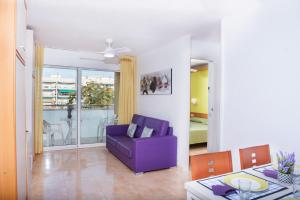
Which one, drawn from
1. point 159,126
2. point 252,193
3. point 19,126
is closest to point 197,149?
point 159,126

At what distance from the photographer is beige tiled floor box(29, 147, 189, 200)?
2684 millimetres

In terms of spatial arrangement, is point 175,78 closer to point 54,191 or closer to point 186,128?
point 186,128

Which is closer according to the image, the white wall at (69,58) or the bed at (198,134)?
the white wall at (69,58)

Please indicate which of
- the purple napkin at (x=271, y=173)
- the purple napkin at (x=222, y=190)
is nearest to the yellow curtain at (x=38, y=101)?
the purple napkin at (x=222, y=190)

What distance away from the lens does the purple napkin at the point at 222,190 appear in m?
1.20

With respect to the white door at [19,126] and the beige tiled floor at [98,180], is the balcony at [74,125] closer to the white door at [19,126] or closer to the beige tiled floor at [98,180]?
the beige tiled floor at [98,180]

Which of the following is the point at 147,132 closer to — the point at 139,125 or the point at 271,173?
the point at 139,125

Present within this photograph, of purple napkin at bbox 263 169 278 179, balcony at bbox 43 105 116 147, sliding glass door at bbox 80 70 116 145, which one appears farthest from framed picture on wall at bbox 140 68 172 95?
purple napkin at bbox 263 169 278 179

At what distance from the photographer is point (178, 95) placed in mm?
3826

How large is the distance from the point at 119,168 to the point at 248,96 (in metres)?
2.50

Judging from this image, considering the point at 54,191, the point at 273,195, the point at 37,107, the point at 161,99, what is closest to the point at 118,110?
the point at 161,99

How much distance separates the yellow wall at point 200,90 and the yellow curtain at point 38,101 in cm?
421

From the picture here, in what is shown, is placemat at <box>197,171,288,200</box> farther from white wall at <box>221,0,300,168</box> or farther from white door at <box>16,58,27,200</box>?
white door at <box>16,58,27,200</box>

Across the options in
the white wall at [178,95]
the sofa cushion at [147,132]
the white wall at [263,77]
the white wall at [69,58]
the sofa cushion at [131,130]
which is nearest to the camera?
the white wall at [263,77]
